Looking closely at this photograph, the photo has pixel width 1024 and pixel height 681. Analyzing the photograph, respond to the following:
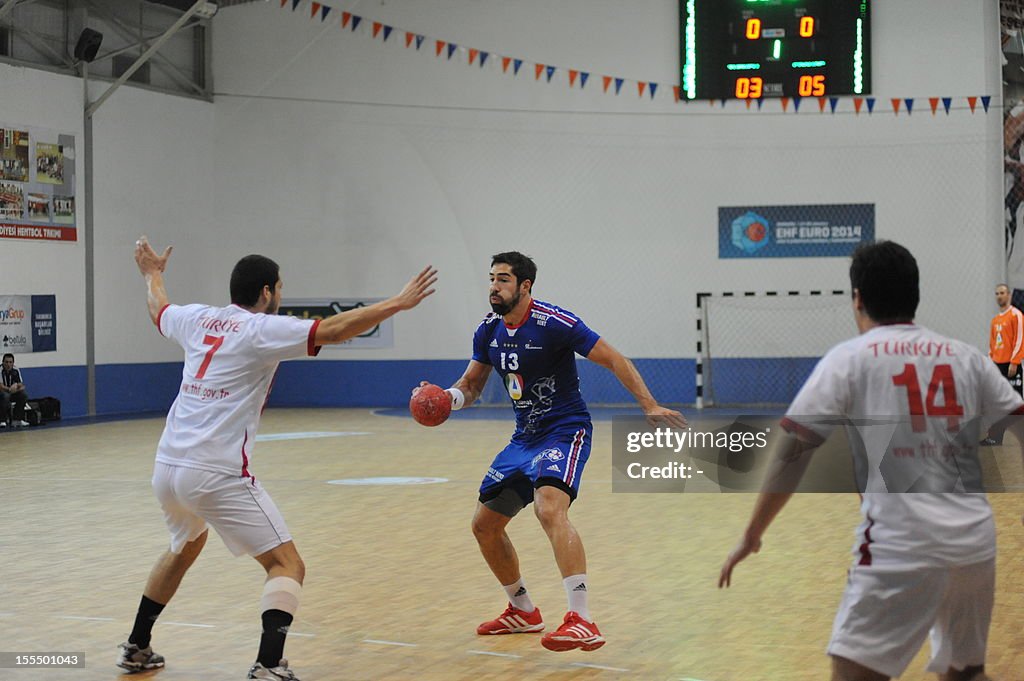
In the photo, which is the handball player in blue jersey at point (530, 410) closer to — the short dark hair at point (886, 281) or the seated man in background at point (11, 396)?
the short dark hair at point (886, 281)

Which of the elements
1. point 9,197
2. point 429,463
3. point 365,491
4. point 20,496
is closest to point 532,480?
point 365,491

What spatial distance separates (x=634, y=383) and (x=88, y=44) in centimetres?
1748

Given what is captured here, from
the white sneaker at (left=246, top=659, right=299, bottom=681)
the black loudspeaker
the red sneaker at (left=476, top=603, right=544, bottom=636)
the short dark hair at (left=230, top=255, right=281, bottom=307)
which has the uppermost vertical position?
the black loudspeaker

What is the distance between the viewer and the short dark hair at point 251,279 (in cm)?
577

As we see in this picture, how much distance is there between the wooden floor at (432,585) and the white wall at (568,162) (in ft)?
30.7

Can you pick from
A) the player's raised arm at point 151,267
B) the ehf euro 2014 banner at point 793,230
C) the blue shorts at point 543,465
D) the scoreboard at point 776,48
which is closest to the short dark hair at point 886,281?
the blue shorts at point 543,465

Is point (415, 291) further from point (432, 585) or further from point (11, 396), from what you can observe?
point (11, 396)

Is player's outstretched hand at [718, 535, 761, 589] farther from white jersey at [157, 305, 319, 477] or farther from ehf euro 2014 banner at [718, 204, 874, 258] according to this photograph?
ehf euro 2014 banner at [718, 204, 874, 258]

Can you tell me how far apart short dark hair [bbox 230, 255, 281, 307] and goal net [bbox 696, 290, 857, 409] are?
669 inches

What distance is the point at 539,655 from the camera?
638 centimetres

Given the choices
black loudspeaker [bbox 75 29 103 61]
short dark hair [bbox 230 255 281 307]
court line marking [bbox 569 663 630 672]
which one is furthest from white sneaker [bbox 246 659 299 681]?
black loudspeaker [bbox 75 29 103 61]

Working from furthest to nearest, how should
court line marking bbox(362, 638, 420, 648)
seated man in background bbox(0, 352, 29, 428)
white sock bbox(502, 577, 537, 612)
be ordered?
seated man in background bbox(0, 352, 29, 428) < white sock bbox(502, 577, 537, 612) < court line marking bbox(362, 638, 420, 648)

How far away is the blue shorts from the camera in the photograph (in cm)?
670

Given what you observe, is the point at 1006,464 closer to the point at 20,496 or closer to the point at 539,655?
the point at 539,655
